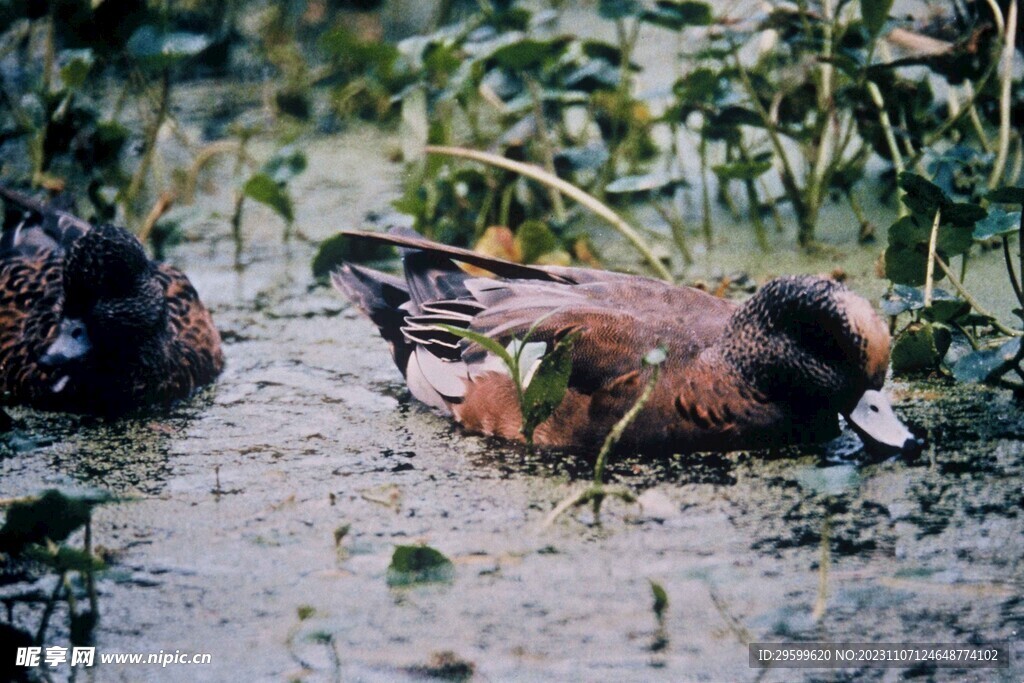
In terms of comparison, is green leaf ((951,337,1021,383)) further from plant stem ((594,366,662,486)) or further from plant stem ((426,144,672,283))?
plant stem ((426,144,672,283))

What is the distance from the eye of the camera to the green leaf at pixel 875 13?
13.5 feet

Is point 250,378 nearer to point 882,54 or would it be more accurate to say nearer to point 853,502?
point 853,502

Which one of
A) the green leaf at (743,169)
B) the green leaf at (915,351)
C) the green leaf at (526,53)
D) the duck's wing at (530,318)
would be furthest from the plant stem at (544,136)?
the green leaf at (915,351)

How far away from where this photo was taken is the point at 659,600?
244 centimetres

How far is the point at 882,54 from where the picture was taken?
16.0 ft

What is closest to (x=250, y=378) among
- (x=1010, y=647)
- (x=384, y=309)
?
(x=384, y=309)

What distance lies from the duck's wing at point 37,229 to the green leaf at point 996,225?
2.89 m

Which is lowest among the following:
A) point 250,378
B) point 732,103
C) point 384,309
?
point 250,378

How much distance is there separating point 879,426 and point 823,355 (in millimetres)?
221

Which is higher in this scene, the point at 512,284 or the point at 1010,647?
the point at 512,284

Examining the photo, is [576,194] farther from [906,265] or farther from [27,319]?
[27,319]

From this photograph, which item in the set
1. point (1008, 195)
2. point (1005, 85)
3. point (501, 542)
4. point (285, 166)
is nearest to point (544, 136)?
point (285, 166)

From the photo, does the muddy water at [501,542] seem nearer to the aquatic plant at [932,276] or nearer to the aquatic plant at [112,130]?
the aquatic plant at [932,276]

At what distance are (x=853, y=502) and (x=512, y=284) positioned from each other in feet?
3.80
